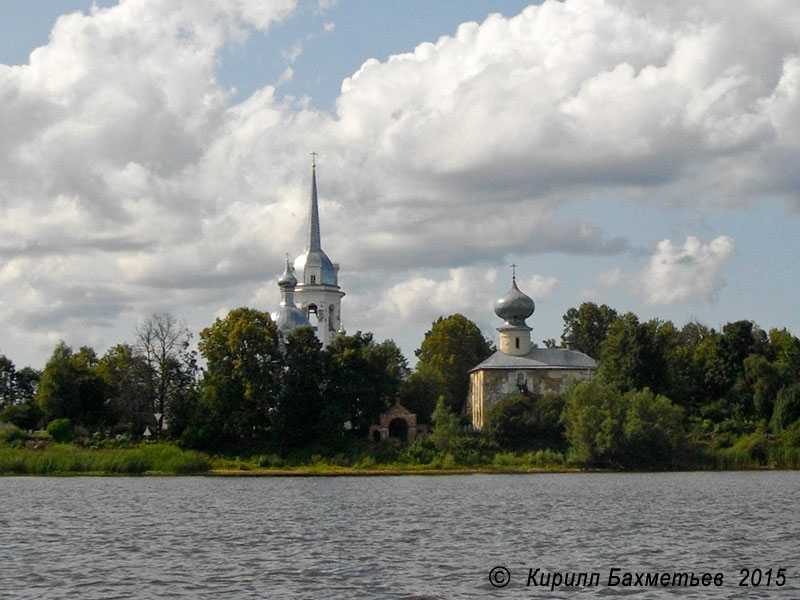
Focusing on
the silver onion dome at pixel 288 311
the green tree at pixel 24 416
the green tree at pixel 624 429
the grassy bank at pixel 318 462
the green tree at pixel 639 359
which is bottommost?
the grassy bank at pixel 318 462

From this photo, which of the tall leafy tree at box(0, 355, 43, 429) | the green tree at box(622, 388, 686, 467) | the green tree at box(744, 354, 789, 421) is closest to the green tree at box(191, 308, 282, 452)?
the green tree at box(622, 388, 686, 467)

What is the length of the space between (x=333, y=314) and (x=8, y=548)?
81.3 metres

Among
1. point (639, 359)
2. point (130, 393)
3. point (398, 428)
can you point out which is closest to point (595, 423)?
point (639, 359)

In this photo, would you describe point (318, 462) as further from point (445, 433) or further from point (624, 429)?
point (624, 429)

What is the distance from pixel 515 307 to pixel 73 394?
103ft

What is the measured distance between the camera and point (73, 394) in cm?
8225

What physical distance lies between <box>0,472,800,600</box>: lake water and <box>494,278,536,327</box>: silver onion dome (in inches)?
1496

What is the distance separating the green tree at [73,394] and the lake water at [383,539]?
28493 mm

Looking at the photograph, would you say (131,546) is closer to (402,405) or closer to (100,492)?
(100,492)

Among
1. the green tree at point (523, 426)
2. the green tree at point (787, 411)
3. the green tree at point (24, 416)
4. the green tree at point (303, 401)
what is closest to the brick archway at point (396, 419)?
the green tree at point (523, 426)

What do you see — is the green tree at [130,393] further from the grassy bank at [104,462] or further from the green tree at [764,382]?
the green tree at [764,382]

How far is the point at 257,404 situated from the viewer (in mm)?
75688

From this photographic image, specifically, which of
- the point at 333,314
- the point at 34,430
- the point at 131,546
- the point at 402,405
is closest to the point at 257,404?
the point at 402,405

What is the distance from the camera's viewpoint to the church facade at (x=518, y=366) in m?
89.2
